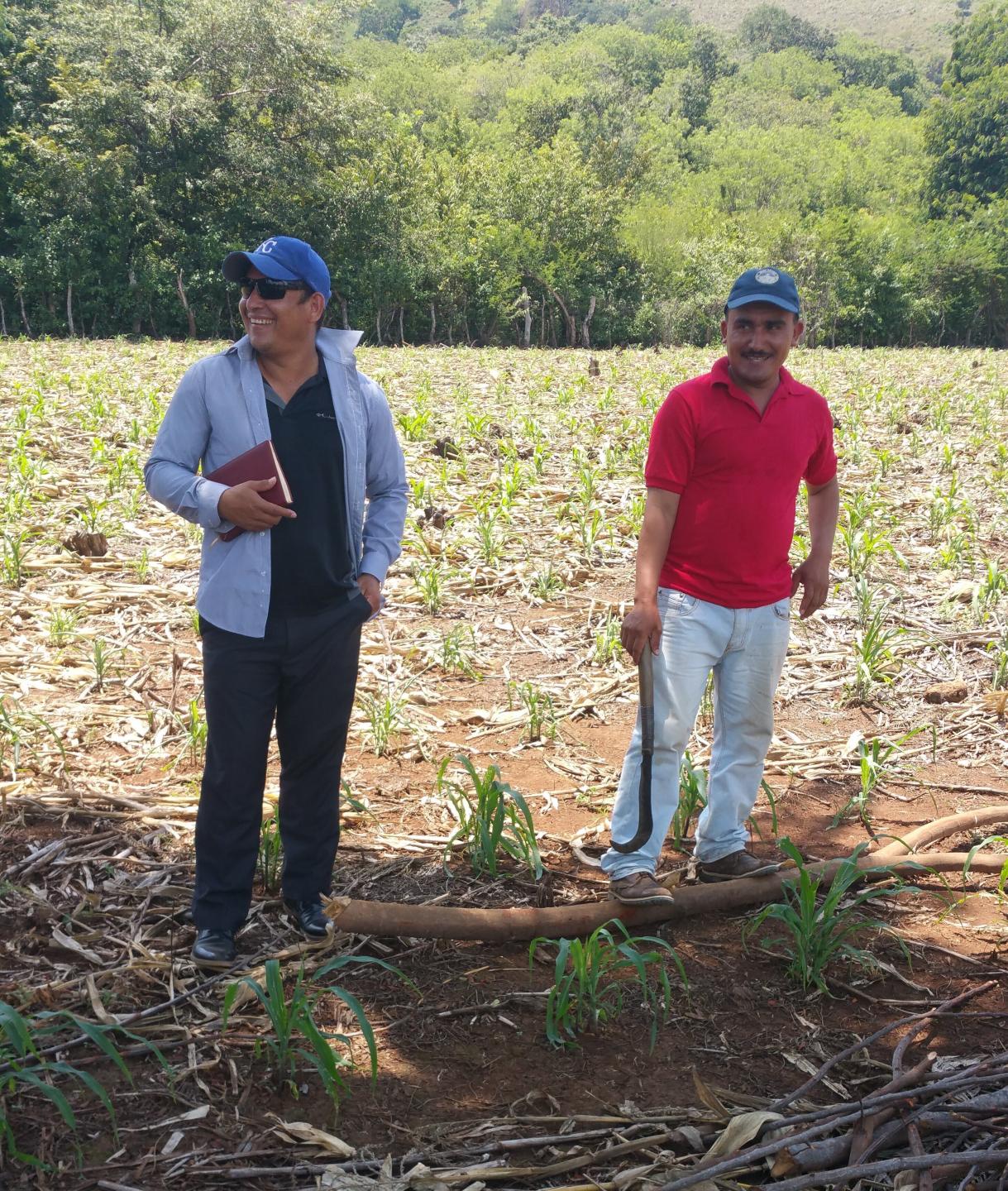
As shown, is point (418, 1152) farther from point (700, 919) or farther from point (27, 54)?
point (27, 54)

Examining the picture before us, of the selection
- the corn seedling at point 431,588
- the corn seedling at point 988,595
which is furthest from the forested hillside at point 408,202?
the corn seedling at point 988,595

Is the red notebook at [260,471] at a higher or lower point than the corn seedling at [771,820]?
higher

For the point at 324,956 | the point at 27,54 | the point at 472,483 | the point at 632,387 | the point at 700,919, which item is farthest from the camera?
the point at 27,54

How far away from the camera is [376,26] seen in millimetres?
135000

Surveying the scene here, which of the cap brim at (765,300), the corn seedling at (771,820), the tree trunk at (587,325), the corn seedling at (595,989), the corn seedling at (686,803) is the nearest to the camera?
the corn seedling at (595,989)

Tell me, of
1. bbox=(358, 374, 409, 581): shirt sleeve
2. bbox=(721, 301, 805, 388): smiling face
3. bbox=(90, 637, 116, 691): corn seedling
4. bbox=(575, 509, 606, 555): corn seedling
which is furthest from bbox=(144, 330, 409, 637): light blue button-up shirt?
bbox=(575, 509, 606, 555): corn seedling

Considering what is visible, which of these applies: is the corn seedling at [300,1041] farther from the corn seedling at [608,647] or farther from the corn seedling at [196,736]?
the corn seedling at [608,647]

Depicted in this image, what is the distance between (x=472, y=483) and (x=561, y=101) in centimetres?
6817

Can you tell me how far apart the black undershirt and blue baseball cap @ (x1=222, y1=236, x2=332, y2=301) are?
27cm

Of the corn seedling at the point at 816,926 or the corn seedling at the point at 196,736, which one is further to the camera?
the corn seedling at the point at 196,736

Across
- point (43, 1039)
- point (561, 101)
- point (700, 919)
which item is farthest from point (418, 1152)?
point (561, 101)

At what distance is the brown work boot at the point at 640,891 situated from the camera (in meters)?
3.19

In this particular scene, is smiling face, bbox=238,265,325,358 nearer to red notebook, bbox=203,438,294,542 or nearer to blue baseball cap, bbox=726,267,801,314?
red notebook, bbox=203,438,294,542

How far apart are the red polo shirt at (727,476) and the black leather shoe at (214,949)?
1548 mm
